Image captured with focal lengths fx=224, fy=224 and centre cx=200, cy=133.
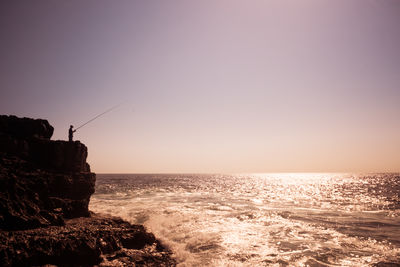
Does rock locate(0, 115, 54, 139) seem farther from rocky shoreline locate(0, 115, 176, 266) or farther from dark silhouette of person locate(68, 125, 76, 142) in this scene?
dark silhouette of person locate(68, 125, 76, 142)

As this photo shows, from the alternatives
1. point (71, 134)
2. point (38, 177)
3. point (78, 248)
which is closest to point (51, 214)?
point (78, 248)

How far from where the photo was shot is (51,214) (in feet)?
37.8

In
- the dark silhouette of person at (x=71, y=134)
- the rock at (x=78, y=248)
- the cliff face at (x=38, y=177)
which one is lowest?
the rock at (x=78, y=248)

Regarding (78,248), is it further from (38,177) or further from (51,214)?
(38,177)

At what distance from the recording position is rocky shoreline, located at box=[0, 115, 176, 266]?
8750 mm

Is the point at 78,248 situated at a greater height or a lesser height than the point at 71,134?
lesser

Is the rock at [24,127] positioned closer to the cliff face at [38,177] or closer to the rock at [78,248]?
the cliff face at [38,177]

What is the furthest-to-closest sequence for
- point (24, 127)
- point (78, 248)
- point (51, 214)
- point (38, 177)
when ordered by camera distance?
point (24, 127)
point (38, 177)
point (51, 214)
point (78, 248)

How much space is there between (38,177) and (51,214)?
3748 millimetres

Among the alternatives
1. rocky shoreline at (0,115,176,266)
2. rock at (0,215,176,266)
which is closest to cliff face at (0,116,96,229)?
rocky shoreline at (0,115,176,266)

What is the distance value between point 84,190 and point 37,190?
4.20m

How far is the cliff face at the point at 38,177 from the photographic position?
34.3 feet

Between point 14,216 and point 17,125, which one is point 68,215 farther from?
point 17,125

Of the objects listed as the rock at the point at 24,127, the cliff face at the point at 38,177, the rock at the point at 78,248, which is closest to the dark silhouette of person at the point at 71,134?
the cliff face at the point at 38,177
